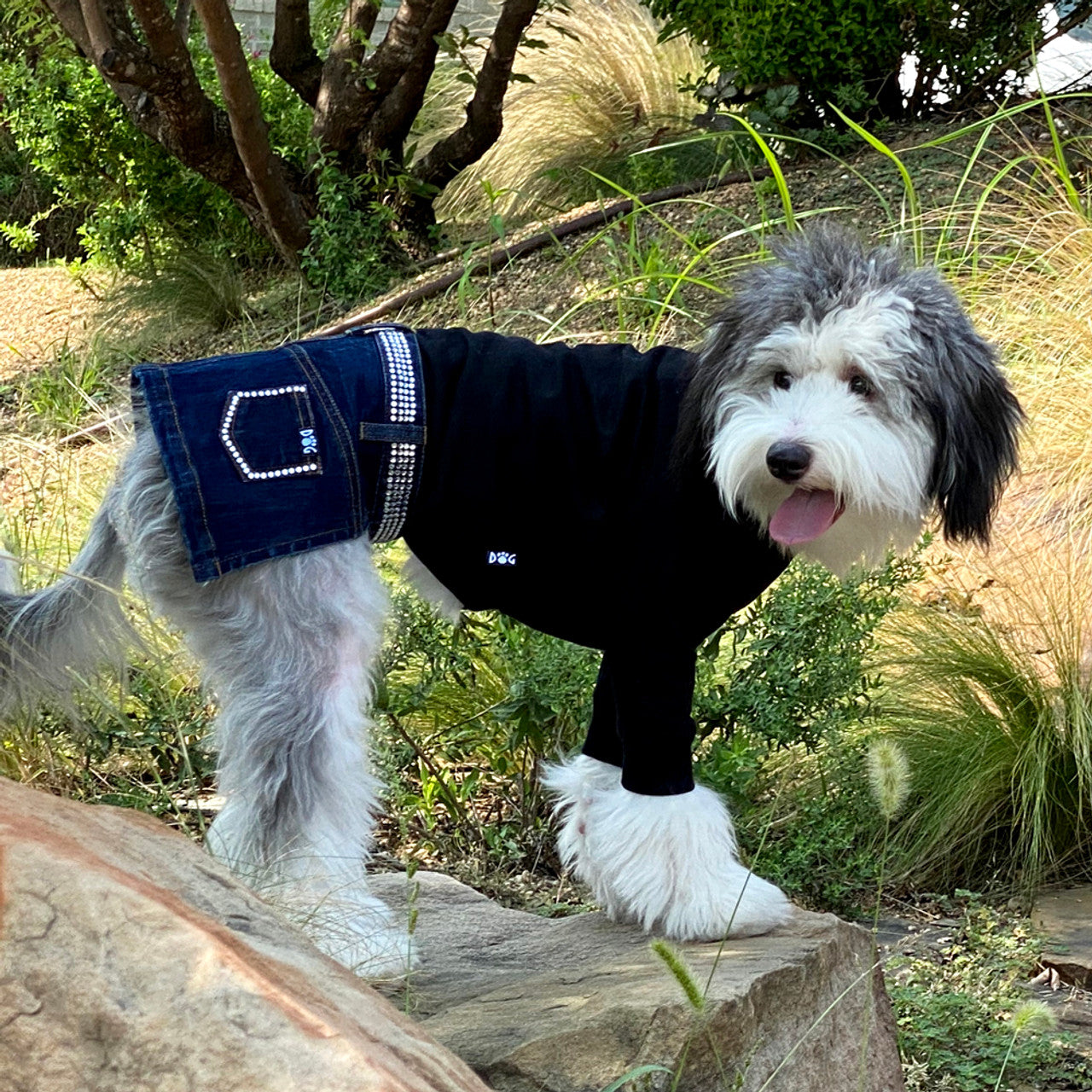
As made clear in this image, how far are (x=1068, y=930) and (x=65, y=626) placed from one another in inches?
103

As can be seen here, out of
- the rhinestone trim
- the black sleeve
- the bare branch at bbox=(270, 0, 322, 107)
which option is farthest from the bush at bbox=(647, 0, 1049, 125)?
the black sleeve

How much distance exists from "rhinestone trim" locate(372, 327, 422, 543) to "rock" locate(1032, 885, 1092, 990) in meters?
1.97

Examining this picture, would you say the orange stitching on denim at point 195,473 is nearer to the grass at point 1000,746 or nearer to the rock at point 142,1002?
the rock at point 142,1002

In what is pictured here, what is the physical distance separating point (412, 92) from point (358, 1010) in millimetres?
6582

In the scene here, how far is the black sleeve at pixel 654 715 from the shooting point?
2883mm

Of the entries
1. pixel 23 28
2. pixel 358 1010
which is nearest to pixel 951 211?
pixel 358 1010

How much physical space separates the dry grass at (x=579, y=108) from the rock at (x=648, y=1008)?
6162mm

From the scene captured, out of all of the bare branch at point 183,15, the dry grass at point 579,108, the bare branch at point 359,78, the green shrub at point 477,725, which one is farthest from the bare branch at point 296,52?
the green shrub at point 477,725

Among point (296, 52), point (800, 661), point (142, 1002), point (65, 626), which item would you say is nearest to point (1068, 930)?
point (800, 661)

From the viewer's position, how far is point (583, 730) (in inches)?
163

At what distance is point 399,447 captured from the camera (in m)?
2.92

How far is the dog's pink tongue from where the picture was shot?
8.93 ft

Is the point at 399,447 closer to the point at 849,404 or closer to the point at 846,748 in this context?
the point at 849,404

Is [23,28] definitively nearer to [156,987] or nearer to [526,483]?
[526,483]
